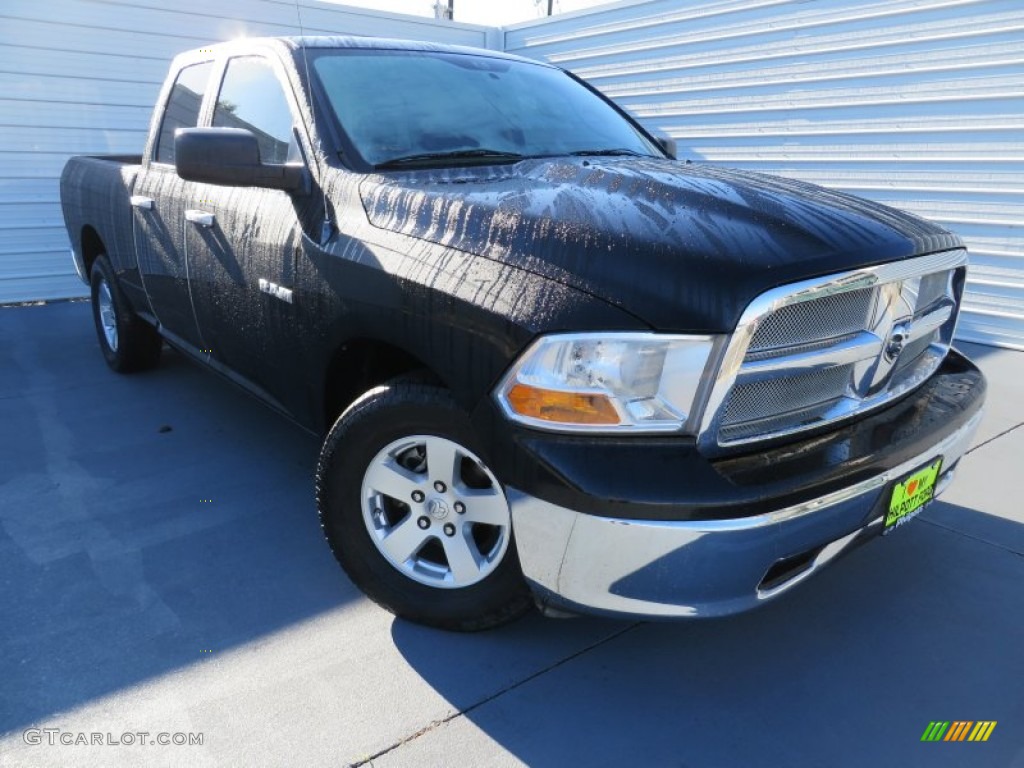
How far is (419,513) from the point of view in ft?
7.31

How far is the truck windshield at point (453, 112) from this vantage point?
2633mm

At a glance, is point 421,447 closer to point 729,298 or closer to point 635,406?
point 635,406

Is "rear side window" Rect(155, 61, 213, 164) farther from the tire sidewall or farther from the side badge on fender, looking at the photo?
the side badge on fender

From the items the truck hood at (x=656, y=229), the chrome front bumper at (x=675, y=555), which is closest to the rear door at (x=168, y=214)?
the truck hood at (x=656, y=229)

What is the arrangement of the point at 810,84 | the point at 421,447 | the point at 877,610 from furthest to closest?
1. the point at 810,84
2. the point at 877,610
3. the point at 421,447

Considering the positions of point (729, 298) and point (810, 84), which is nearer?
point (729, 298)

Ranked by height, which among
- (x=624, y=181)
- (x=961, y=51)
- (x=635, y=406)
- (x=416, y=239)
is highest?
(x=961, y=51)

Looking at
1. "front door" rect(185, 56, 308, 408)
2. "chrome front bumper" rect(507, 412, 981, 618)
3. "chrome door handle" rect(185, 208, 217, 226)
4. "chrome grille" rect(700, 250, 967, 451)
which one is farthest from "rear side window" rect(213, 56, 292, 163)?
"chrome grille" rect(700, 250, 967, 451)

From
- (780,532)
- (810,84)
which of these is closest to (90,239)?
(780,532)

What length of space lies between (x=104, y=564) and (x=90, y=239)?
A: 2922 millimetres

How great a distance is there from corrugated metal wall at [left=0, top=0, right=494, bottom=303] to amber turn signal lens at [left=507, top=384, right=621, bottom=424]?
716cm

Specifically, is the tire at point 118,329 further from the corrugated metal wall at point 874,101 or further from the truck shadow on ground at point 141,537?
the corrugated metal wall at point 874,101

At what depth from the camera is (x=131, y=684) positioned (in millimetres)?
2100

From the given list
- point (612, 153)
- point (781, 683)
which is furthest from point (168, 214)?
point (781, 683)
